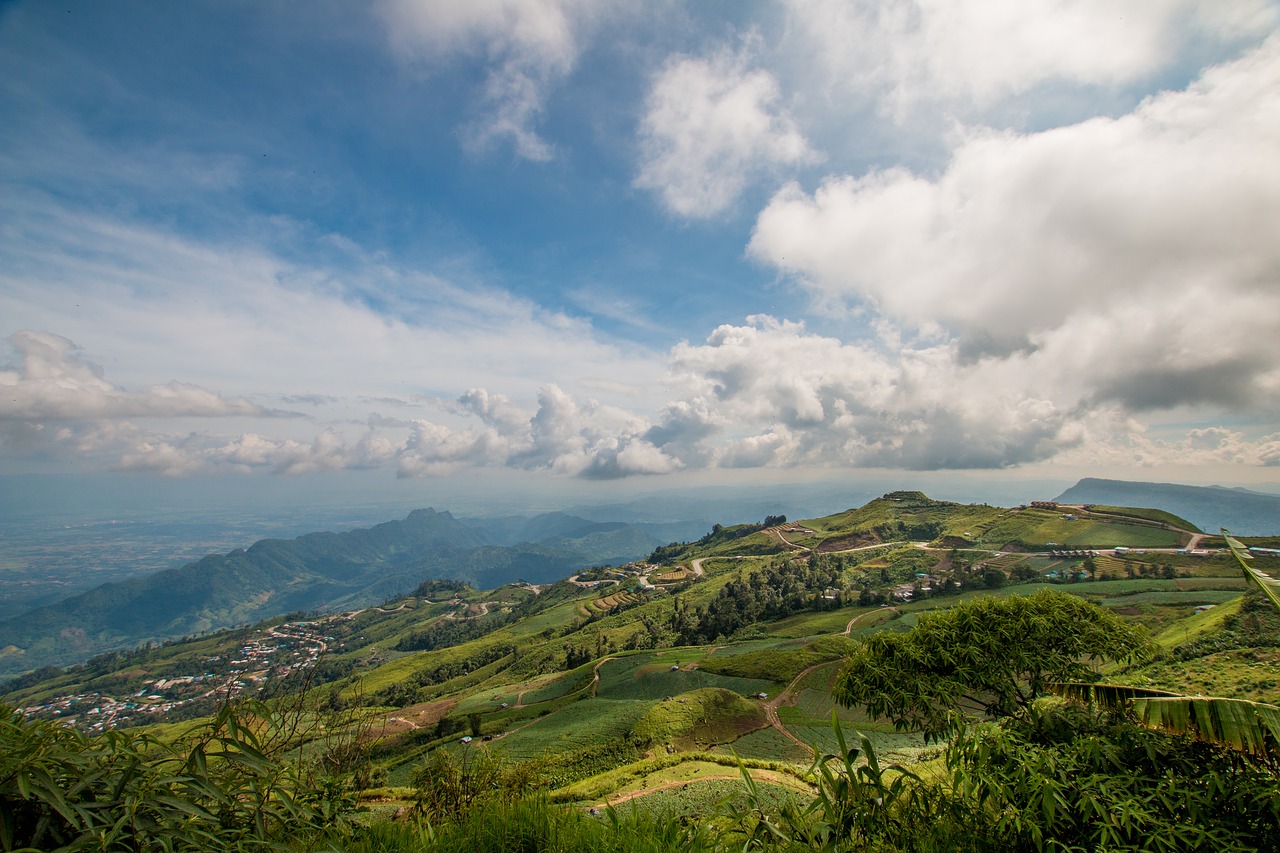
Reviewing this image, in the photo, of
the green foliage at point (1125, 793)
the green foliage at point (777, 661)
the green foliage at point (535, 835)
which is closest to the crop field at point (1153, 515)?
the green foliage at point (777, 661)

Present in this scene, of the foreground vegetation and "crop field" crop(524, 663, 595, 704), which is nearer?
the foreground vegetation

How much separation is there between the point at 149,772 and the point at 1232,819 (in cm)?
920

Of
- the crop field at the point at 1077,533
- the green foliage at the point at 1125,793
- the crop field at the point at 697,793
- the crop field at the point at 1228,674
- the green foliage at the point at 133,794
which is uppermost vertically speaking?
the green foliage at the point at 133,794

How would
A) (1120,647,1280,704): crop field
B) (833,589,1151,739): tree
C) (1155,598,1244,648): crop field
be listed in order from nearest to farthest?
(833,589,1151,739): tree
(1120,647,1280,704): crop field
(1155,598,1244,648): crop field

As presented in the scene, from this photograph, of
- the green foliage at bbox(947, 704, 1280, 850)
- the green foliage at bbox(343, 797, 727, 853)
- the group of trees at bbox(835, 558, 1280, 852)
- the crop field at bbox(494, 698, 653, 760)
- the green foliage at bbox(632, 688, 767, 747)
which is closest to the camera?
the green foliage at bbox(343, 797, 727, 853)

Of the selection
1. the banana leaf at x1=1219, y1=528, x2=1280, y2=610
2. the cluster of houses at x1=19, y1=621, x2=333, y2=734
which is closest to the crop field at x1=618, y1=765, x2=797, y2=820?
the banana leaf at x1=1219, y1=528, x2=1280, y2=610

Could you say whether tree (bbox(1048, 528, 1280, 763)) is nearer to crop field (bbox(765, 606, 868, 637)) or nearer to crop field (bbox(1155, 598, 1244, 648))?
crop field (bbox(1155, 598, 1244, 648))

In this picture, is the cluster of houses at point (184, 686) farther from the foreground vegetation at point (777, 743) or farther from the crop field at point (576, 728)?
the crop field at point (576, 728)

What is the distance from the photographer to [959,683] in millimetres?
16625

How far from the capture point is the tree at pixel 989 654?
15.6 metres

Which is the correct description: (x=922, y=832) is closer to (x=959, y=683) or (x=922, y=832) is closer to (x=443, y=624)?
(x=959, y=683)

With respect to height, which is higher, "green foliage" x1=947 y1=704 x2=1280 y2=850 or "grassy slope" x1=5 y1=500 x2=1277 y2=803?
"green foliage" x1=947 y1=704 x2=1280 y2=850

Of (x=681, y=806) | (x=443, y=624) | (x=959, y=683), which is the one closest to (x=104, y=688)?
(x=443, y=624)

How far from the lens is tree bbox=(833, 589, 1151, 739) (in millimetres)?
15578
